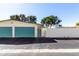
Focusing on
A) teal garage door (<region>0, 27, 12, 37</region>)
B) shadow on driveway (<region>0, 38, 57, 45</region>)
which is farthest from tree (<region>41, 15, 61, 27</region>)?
teal garage door (<region>0, 27, 12, 37</region>)

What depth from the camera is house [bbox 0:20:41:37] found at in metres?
6.70

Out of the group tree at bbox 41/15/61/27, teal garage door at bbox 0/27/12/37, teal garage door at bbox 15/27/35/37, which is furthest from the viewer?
teal garage door at bbox 15/27/35/37

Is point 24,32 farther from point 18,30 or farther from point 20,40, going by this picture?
point 18,30

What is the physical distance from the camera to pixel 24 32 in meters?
6.83

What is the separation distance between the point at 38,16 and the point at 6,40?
2.19 meters

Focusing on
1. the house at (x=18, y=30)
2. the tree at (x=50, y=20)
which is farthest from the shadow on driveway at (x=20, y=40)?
the tree at (x=50, y=20)

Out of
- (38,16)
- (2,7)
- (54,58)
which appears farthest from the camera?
(38,16)

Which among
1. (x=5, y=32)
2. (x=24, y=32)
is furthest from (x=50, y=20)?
(x=5, y=32)

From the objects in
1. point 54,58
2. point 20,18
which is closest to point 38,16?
point 20,18

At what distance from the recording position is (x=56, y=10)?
525cm

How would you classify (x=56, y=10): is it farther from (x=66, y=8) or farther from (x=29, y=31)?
(x=29, y=31)

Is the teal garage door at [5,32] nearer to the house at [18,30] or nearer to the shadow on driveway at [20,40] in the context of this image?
the house at [18,30]

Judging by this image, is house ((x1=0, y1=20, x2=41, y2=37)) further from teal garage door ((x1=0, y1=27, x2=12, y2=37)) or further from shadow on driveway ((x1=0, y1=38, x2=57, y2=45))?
shadow on driveway ((x1=0, y1=38, x2=57, y2=45))

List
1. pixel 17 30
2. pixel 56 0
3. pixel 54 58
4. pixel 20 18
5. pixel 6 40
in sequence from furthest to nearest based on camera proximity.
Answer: pixel 17 30 → pixel 6 40 → pixel 20 18 → pixel 54 58 → pixel 56 0
